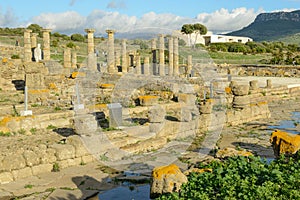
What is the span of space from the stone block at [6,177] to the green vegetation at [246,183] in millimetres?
4637

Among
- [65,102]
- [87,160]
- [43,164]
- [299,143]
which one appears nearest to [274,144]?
[299,143]

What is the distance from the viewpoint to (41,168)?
9.97 metres

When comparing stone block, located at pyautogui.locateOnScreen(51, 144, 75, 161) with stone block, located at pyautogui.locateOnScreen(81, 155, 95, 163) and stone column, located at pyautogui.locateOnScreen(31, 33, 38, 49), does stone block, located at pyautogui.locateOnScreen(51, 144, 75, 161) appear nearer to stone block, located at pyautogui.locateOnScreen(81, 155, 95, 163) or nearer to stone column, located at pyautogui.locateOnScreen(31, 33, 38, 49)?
stone block, located at pyautogui.locateOnScreen(81, 155, 95, 163)

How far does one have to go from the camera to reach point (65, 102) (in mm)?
18109

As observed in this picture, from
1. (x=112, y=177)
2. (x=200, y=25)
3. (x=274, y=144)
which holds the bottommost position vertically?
(x=112, y=177)

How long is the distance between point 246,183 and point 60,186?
15.1 ft

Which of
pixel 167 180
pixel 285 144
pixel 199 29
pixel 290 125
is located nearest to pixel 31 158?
pixel 167 180

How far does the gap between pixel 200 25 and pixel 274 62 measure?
110 feet

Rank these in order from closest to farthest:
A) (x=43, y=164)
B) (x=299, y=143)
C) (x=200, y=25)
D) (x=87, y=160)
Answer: (x=299, y=143)
(x=43, y=164)
(x=87, y=160)
(x=200, y=25)

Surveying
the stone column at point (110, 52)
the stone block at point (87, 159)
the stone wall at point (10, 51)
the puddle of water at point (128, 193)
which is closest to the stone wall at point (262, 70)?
the stone column at point (110, 52)

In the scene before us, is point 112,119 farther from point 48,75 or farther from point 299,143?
point 48,75

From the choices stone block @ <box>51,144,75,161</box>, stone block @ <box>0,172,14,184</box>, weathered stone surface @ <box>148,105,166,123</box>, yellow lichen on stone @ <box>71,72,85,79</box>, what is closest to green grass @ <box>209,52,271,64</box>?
yellow lichen on stone @ <box>71,72,85,79</box>

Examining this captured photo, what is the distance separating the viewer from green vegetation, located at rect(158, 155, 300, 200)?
5.71 m

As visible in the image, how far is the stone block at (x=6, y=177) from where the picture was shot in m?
9.16
